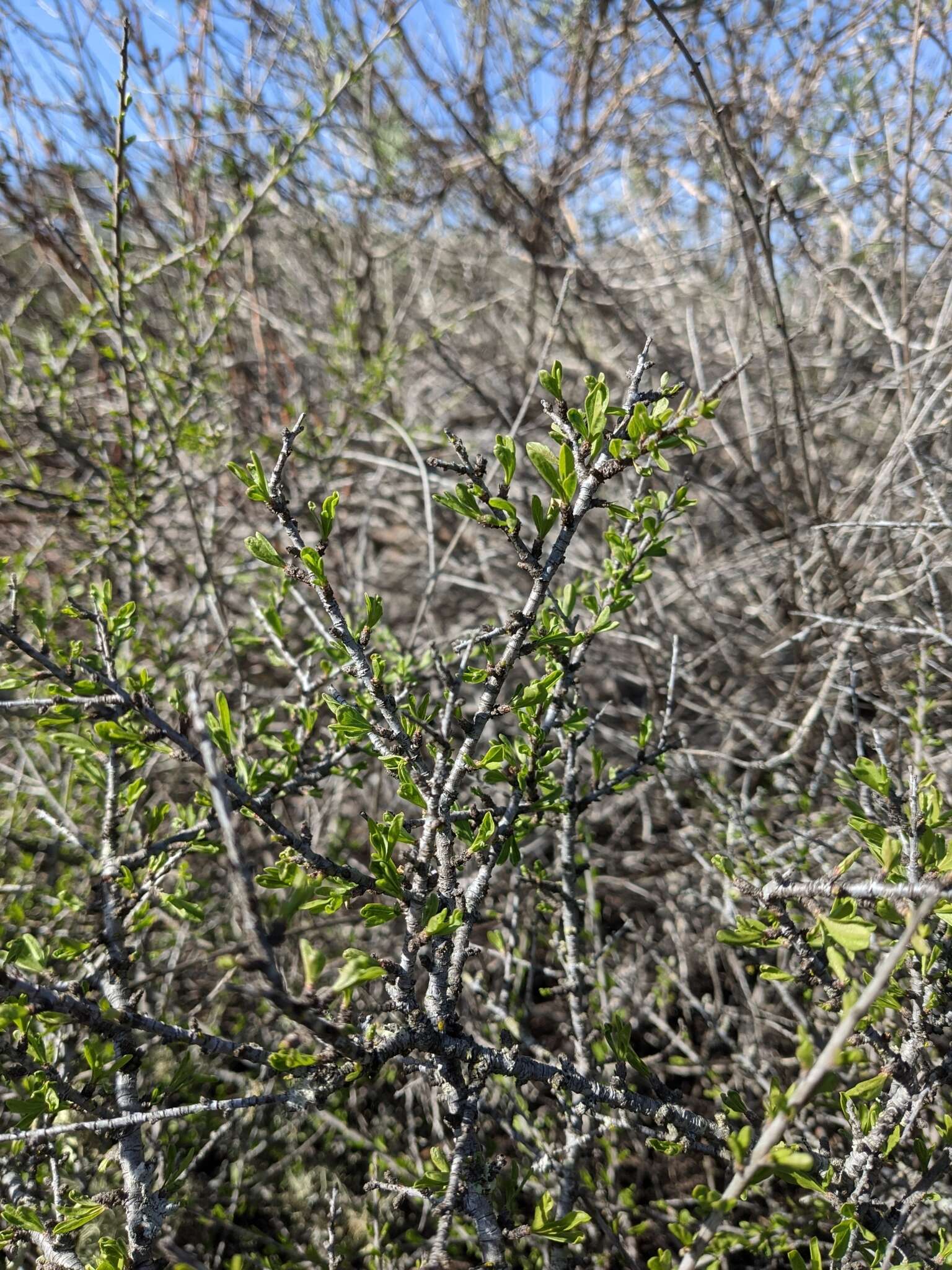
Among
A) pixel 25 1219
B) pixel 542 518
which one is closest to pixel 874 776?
pixel 542 518

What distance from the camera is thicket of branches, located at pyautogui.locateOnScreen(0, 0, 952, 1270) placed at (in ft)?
2.93

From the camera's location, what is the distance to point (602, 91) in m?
2.93

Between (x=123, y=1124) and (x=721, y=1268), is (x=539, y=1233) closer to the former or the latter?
(x=123, y=1124)

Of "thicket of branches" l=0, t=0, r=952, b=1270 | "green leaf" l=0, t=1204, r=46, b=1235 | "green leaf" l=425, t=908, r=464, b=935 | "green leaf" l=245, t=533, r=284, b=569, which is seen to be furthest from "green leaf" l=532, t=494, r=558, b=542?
"green leaf" l=0, t=1204, r=46, b=1235

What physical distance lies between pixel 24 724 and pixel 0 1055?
1251 mm

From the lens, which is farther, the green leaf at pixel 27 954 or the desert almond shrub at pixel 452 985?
the green leaf at pixel 27 954

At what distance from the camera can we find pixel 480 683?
941 millimetres

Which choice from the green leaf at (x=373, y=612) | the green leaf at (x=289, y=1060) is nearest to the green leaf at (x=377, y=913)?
the green leaf at (x=289, y=1060)

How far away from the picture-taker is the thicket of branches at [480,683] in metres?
0.89

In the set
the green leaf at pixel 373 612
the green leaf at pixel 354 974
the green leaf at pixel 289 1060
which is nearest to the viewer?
the green leaf at pixel 354 974

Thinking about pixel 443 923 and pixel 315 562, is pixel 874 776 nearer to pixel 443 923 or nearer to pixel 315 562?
pixel 443 923

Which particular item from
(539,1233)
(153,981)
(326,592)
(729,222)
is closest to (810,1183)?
(539,1233)

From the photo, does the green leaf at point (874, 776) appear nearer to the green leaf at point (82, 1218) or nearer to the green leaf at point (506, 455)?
the green leaf at point (506, 455)

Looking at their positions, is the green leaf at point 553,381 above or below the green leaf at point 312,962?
above
